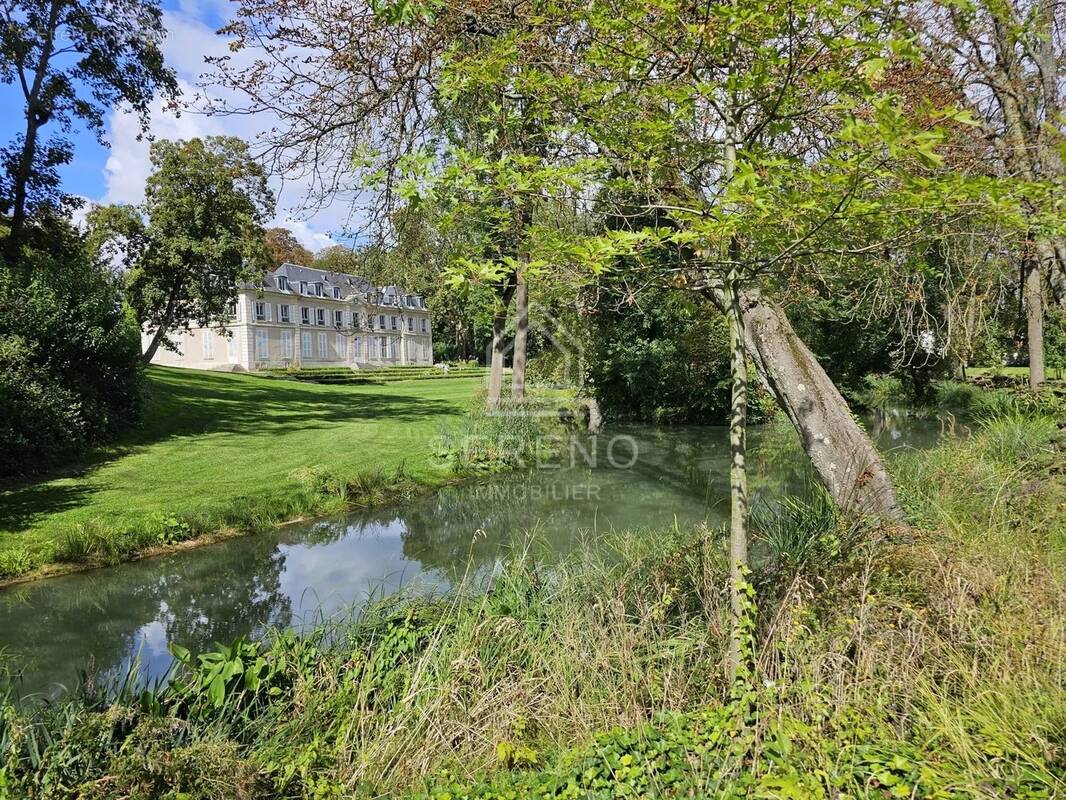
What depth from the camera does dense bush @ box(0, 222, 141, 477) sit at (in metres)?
9.47

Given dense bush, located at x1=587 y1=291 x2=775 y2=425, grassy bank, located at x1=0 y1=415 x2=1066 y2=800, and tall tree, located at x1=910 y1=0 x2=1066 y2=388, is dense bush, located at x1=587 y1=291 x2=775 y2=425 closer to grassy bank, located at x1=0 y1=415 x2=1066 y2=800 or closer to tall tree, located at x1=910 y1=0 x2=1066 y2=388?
tall tree, located at x1=910 y1=0 x2=1066 y2=388

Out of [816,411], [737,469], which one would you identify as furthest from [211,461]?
[737,469]

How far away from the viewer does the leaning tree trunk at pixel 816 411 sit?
5391 mm

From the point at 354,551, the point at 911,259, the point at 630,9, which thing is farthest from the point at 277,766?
the point at 354,551

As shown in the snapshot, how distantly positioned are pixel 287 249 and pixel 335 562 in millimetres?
45757

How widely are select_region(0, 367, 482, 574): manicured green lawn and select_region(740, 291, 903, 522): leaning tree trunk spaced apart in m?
6.97

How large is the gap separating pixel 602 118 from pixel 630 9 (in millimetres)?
502

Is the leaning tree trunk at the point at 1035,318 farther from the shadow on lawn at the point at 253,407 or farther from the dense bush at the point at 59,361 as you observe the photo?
the dense bush at the point at 59,361

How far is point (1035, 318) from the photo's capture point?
12109 millimetres

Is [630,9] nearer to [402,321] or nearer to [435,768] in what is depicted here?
[435,768]

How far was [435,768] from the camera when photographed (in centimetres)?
288

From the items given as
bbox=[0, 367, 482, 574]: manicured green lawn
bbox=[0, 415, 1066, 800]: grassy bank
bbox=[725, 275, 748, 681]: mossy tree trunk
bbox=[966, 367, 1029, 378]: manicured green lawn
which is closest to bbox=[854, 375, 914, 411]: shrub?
bbox=[966, 367, 1029, 378]: manicured green lawn

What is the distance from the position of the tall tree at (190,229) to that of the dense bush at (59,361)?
7012 millimetres

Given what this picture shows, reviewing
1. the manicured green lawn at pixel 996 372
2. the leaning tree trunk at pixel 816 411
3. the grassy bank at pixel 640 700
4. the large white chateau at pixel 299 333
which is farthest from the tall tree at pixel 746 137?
the large white chateau at pixel 299 333
